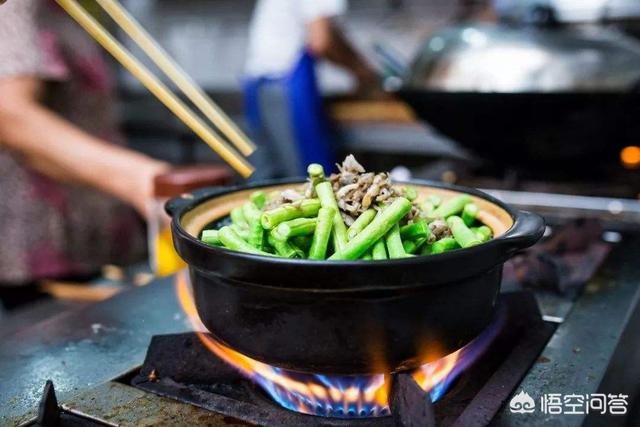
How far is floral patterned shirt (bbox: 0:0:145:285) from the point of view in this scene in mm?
2109

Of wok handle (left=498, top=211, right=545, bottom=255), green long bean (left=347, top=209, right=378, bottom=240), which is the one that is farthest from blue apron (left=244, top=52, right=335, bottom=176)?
wok handle (left=498, top=211, right=545, bottom=255)

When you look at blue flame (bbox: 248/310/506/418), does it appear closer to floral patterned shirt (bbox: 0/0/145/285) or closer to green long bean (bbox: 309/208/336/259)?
green long bean (bbox: 309/208/336/259)

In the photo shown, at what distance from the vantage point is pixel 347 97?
4266 mm

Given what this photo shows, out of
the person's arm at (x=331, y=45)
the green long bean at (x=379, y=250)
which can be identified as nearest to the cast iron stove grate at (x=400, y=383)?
the green long bean at (x=379, y=250)

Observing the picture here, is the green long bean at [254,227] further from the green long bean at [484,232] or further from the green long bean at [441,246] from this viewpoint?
the green long bean at [484,232]

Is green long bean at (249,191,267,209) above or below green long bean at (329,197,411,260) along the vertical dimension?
below

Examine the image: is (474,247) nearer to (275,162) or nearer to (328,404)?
(328,404)

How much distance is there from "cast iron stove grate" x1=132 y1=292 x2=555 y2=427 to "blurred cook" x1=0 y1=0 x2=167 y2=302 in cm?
70

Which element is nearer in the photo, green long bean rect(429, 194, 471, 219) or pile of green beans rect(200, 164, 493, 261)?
pile of green beans rect(200, 164, 493, 261)

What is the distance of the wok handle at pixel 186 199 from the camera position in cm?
116

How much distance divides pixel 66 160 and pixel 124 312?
2.29 feet

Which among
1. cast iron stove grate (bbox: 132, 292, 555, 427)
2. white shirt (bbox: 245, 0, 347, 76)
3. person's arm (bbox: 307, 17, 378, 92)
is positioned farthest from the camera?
white shirt (bbox: 245, 0, 347, 76)

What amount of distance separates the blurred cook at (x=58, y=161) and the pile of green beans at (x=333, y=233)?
0.73 meters

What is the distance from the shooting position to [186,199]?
4.01 ft
